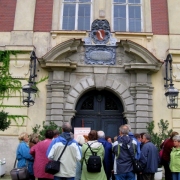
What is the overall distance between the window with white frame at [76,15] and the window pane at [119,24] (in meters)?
1.09

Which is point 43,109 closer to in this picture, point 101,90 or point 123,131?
point 101,90

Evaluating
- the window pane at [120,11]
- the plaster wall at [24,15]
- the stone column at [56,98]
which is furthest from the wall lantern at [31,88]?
the window pane at [120,11]

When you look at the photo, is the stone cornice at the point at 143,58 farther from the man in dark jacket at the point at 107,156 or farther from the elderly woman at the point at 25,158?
the elderly woman at the point at 25,158

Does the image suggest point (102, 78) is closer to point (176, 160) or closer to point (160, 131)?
point (160, 131)

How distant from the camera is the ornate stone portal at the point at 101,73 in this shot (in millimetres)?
10836

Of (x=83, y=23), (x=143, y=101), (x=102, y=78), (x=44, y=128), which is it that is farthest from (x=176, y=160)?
(x=83, y=23)

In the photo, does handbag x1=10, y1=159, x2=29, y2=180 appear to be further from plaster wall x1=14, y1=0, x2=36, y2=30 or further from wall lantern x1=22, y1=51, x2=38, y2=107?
plaster wall x1=14, y1=0, x2=36, y2=30

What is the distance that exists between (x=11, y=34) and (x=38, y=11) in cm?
147

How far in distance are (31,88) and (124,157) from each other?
4.88 metres

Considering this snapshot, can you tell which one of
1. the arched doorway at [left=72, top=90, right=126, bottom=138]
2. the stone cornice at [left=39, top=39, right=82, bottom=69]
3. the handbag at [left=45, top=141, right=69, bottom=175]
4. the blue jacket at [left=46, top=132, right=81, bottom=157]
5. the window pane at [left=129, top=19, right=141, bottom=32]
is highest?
the window pane at [left=129, top=19, right=141, bottom=32]

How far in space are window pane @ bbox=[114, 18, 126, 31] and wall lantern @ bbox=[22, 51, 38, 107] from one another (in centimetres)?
354

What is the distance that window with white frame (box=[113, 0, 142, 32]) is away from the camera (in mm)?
12016

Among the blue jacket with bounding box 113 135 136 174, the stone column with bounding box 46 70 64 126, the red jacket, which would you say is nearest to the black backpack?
the blue jacket with bounding box 113 135 136 174

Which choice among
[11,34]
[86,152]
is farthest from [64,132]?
[11,34]
